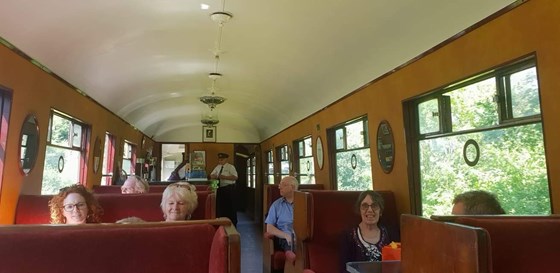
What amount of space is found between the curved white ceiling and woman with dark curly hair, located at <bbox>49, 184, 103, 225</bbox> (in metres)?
1.38

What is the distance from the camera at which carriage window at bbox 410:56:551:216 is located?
7.87ft

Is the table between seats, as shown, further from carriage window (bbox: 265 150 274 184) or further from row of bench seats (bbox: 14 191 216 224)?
carriage window (bbox: 265 150 274 184)

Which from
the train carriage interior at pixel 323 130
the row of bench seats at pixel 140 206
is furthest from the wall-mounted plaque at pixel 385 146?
the row of bench seats at pixel 140 206

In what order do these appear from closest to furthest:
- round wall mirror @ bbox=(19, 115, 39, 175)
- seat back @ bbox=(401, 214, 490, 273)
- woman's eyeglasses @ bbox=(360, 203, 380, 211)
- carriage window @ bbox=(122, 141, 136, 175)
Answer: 1. seat back @ bbox=(401, 214, 490, 273)
2. woman's eyeglasses @ bbox=(360, 203, 380, 211)
3. round wall mirror @ bbox=(19, 115, 39, 175)
4. carriage window @ bbox=(122, 141, 136, 175)

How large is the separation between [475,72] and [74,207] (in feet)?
9.95

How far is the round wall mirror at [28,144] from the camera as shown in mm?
3520

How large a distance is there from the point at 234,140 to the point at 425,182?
33.5ft

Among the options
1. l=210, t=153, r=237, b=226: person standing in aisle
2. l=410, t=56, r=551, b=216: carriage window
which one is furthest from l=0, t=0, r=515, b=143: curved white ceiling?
l=210, t=153, r=237, b=226: person standing in aisle

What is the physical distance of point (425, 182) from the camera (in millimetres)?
3549

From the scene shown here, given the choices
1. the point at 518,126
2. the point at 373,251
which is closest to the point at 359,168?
the point at 373,251

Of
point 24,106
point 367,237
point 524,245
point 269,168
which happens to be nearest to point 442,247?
point 524,245

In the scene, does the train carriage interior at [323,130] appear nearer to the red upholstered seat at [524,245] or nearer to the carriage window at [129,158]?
the red upholstered seat at [524,245]

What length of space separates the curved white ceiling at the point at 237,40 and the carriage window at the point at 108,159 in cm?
56

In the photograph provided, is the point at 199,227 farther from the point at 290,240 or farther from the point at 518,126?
the point at 290,240
